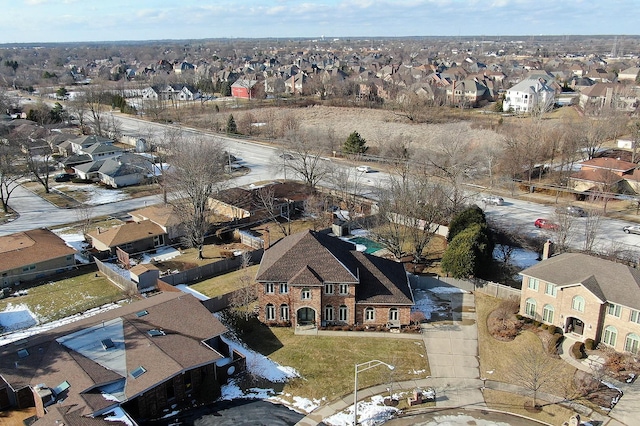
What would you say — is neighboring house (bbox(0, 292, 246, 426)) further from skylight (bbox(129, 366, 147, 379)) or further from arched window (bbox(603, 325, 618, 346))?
arched window (bbox(603, 325, 618, 346))

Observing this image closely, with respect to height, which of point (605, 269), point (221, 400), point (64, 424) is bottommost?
point (221, 400)

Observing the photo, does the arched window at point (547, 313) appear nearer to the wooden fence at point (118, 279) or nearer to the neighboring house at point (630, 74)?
the wooden fence at point (118, 279)

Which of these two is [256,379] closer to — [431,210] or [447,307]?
[447,307]

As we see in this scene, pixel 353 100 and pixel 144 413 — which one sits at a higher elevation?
pixel 353 100

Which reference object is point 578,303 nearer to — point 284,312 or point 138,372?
point 284,312

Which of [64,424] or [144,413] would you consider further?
[144,413]

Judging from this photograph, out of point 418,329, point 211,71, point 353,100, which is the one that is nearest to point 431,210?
point 418,329
